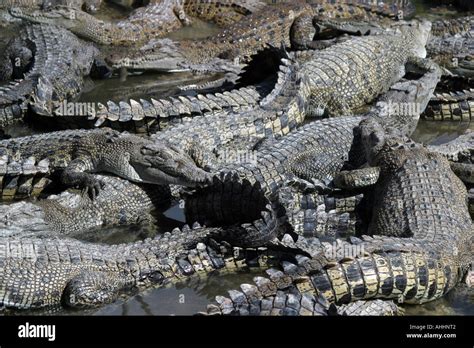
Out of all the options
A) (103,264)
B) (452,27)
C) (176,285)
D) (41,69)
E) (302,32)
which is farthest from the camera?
(452,27)

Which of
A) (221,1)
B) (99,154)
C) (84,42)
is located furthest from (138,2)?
(99,154)

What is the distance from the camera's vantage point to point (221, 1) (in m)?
10.7

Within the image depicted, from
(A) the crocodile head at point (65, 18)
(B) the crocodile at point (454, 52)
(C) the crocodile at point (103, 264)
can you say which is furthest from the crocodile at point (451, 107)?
(A) the crocodile head at point (65, 18)

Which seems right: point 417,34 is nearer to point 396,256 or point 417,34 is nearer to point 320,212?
point 320,212

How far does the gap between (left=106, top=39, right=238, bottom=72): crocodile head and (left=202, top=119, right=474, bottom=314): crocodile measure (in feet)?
10.4

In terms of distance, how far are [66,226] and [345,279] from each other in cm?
195

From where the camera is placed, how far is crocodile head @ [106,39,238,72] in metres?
9.00

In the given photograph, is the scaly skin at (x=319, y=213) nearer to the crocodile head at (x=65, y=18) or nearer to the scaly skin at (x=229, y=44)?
the scaly skin at (x=229, y=44)

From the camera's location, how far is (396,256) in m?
5.30

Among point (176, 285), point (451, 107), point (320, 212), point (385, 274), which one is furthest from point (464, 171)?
point (176, 285)

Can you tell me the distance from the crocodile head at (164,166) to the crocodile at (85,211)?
0.35ft

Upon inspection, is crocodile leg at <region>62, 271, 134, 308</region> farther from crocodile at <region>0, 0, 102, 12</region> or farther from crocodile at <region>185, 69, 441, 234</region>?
crocodile at <region>0, 0, 102, 12</region>

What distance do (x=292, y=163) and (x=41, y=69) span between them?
2.70m
